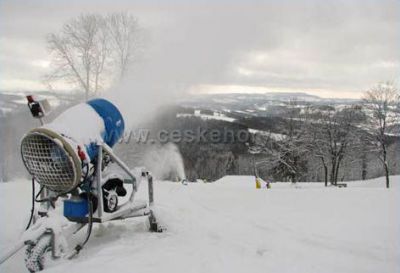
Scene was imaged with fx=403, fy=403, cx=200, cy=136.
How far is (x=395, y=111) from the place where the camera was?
133ft

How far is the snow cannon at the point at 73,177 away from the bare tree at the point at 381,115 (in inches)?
1524

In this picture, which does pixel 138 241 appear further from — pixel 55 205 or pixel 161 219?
pixel 55 205

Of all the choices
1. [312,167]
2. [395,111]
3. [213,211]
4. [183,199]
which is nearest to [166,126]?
[183,199]

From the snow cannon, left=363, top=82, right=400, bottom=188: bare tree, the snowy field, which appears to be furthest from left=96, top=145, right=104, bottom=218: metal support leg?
left=363, top=82, right=400, bottom=188: bare tree

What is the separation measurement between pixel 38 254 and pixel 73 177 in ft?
2.92

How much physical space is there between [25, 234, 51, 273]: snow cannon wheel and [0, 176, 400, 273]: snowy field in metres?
0.16

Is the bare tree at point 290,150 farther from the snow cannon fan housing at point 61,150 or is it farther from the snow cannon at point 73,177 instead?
the snow cannon fan housing at point 61,150

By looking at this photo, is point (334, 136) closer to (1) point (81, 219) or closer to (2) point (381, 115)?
(2) point (381, 115)

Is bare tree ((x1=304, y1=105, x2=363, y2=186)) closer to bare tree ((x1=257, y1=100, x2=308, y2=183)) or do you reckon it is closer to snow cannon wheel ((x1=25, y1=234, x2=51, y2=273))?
bare tree ((x1=257, y1=100, x2=308, y2=183))

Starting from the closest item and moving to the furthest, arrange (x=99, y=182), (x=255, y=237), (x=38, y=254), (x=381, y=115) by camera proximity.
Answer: (x=38, y=254)
(x=99, y=182)
(x=255, y=237)
(x=381, y=115)

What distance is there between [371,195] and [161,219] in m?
3.96

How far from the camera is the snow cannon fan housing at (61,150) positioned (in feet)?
14.4

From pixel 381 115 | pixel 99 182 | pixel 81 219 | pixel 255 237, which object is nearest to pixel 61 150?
pixel 99 182

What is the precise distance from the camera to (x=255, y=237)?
206 inches
